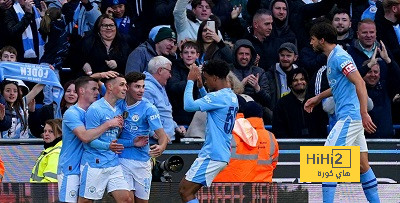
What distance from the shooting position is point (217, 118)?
12.9 meters

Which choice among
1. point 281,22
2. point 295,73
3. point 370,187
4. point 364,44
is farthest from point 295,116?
point 370,187

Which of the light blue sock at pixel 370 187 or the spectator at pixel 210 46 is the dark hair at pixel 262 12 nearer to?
the spectator at pixel 210 46

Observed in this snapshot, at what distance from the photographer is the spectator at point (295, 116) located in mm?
15797

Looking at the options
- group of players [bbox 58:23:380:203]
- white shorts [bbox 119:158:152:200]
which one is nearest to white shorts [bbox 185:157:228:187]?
group of players [bbox 58:23:380:203]

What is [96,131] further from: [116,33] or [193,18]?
[193,18]

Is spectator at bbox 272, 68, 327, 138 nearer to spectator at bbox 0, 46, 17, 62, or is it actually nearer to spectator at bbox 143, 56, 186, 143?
spectator at bbox 143, 56, 186, 143

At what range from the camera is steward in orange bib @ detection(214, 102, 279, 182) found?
13859 millimetres

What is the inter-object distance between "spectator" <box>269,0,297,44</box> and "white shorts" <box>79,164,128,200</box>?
5491 millimetres

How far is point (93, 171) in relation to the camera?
12766 millimetres

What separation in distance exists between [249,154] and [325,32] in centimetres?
185

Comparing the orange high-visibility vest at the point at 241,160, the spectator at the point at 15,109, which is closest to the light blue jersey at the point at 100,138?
the orange high-visibility vest at the point at 241,160

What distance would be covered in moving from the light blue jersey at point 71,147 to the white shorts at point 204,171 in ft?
4.10

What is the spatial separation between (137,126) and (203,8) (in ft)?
15.5

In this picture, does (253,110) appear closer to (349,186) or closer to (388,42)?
(349,186)
